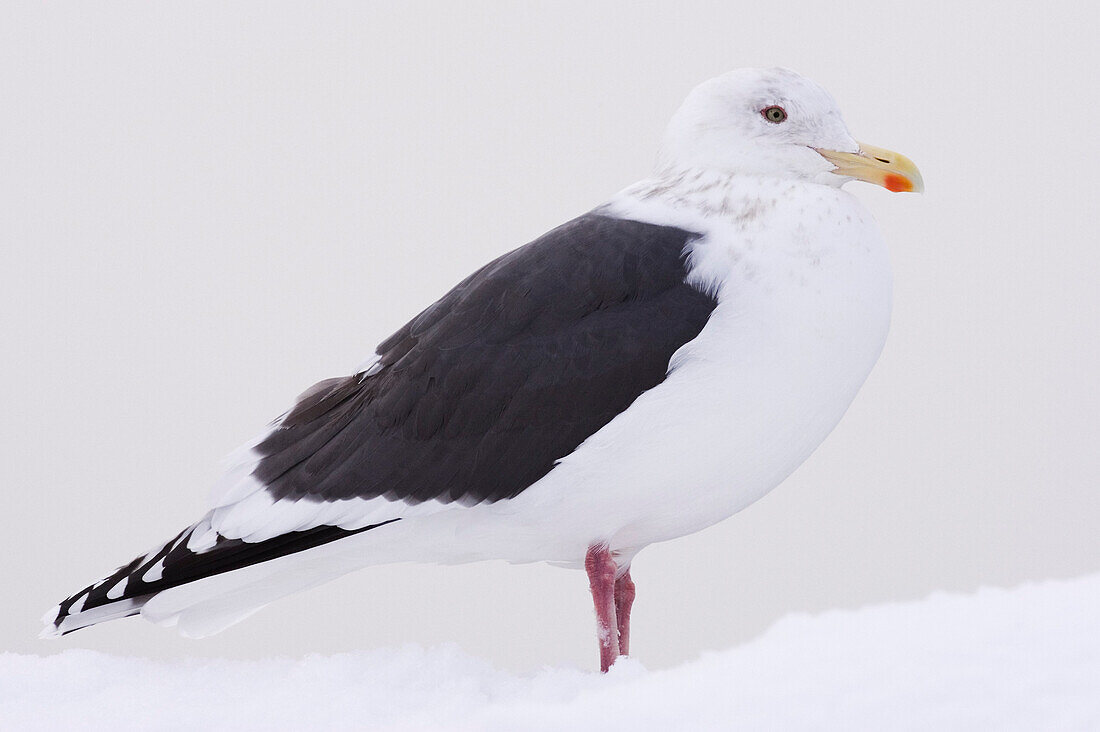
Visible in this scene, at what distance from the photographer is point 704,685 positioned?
2.59 metres

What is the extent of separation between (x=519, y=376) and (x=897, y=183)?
1.17 meters

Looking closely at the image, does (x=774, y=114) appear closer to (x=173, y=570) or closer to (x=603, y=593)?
(x=603, y=593)

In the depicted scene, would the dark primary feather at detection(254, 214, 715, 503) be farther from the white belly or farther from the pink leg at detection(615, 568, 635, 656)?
the pink leg at detection(615, 568, 635, 656)

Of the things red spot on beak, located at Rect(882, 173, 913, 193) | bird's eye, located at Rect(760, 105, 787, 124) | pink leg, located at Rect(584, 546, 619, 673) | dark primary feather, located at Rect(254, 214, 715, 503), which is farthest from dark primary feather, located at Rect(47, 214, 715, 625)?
red spot on beak, located at Rect(882, 173, 913, 193)

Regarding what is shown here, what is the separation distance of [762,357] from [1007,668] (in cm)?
93

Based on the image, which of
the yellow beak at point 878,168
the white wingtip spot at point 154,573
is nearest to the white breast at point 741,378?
the yellow beak at point 878,168

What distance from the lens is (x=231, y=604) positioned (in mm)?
3393

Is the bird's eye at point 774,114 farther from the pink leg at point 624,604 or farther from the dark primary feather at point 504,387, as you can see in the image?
the pink leg at point 624,604

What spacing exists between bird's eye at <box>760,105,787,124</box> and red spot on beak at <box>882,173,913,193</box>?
12.7 inches

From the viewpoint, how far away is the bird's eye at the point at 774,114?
3295mm

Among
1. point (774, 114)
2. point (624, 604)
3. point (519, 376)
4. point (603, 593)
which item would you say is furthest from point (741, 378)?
point (624, 604)

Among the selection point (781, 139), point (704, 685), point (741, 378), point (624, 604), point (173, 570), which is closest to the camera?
point (704, 685)

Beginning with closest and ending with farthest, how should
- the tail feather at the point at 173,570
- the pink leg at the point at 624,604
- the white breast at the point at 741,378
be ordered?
1. the white breast at the point at 741,378
2. the tail feather at the point at 173,570
3. the pink leg at the point at 624,604

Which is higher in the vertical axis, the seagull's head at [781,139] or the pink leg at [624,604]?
the seagull's head at [781,139]
